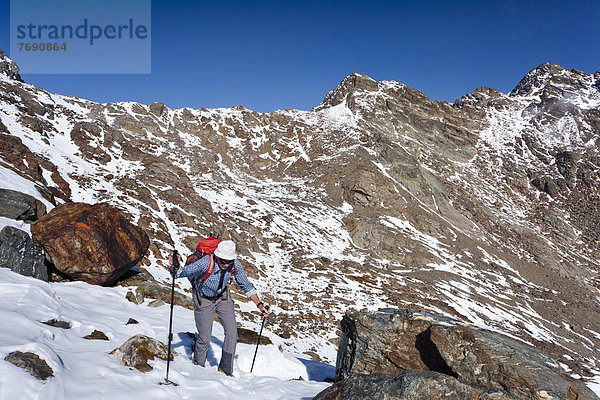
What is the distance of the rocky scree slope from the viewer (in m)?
23.3

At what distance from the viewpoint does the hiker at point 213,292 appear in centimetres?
625

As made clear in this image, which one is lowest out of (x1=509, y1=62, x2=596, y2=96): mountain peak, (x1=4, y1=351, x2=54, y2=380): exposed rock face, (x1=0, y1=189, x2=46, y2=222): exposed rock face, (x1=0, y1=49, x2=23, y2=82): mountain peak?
(x1=4, y1=351, x2=54, y2=380): exposed rock face

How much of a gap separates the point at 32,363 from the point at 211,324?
10.4 ft

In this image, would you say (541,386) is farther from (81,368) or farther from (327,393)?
(81,368)

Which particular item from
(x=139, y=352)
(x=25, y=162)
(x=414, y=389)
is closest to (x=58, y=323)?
(x=139, y=352)

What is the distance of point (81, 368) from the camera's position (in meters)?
4.45

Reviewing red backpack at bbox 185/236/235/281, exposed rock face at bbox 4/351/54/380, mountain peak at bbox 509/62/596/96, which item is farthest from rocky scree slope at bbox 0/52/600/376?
exposed rock face at bbox 4/351/54/380

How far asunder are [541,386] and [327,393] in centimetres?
373

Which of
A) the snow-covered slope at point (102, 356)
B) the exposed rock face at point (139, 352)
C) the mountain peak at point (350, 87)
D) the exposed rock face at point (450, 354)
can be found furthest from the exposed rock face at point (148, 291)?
the mountain peak at point (350, 87)

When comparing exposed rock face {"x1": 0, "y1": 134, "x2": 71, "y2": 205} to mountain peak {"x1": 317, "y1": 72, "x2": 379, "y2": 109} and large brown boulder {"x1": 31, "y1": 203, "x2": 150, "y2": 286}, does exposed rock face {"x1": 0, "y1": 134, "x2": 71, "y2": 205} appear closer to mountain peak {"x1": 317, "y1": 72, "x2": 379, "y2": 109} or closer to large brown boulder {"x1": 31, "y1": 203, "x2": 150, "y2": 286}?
large brown boulder {"x1": 31, "y1": 203, "x2": 150, "y2": 286}

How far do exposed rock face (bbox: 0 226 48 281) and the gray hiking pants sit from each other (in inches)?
196

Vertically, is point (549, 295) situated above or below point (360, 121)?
below

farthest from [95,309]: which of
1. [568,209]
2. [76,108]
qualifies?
[568,209]

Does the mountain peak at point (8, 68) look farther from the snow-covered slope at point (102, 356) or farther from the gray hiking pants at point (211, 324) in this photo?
the gray hiking pants at point (211, 324)
